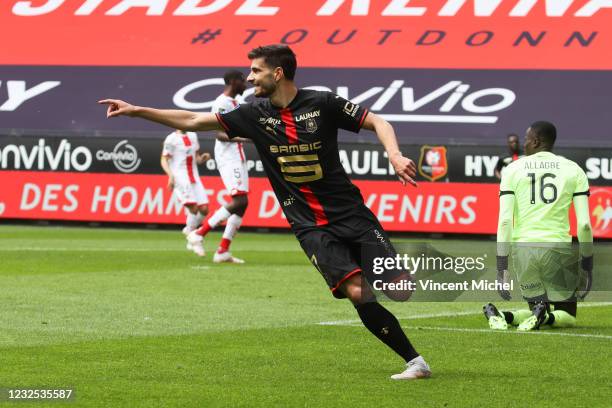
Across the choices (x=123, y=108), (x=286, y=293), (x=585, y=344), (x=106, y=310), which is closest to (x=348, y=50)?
(x=286, y=293)

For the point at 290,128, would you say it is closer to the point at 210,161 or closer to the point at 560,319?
the point at 560,319

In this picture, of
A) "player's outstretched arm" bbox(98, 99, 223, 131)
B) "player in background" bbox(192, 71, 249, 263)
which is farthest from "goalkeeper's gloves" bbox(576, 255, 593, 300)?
"player in background" bbox(192, 71, 249, 263)

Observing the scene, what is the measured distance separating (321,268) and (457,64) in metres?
19.1

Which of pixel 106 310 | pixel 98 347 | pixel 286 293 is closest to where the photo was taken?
pixel 98 347

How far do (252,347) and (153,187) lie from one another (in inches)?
647

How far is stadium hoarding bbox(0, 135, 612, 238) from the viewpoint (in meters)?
24.8

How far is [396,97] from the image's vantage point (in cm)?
2714

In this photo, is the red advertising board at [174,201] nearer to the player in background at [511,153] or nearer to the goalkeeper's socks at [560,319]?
the player in background at [511,153]

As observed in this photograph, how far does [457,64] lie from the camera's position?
27.1 m

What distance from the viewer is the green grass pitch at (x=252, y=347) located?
797cm

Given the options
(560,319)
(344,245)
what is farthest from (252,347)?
(560,319)

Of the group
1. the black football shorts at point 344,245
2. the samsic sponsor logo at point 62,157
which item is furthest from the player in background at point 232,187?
the black football shorts at point 344,245

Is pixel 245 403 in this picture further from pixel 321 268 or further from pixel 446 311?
pixel 446 311

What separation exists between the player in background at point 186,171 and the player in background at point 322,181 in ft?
44.6
